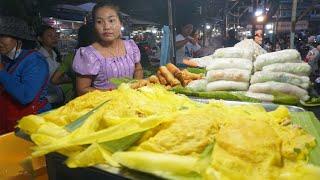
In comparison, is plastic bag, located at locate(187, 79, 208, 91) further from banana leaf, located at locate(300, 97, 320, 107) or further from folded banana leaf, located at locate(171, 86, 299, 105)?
banana leaf, located at locate(300, 97, 320, 107)

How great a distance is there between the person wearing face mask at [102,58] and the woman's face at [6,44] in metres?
0.64

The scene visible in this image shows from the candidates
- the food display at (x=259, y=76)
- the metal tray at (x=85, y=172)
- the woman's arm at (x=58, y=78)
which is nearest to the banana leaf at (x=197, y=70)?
the food display at (x=259, y=76)

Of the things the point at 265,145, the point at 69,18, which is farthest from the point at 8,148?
the point at 69,18

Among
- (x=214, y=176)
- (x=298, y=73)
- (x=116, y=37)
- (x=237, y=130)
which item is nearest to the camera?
(x=214, y=176)

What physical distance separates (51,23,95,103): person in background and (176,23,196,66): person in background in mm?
2076

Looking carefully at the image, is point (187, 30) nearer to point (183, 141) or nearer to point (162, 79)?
point (162, 79)

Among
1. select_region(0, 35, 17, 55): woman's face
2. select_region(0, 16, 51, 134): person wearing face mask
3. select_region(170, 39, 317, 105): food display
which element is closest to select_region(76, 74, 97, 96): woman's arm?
select_region(0, 16, 51, 134): person wearing face mask

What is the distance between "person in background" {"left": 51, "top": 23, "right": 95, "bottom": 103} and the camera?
15.9 feet

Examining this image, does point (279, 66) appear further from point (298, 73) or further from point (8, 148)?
point (8, 148)

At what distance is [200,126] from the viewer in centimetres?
139

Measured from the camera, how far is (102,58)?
3.46 m

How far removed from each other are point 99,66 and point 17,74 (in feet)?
2.72

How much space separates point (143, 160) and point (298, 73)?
2090mm

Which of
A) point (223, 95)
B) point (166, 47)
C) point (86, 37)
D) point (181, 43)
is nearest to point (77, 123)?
point (223, 95)
